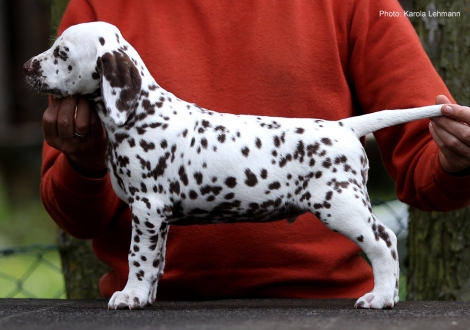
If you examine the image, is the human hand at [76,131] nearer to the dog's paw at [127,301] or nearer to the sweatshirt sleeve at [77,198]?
the sweatshirt sleeve at [77,198]

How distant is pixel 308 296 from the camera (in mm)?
3289

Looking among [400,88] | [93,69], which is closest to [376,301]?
[400,88]

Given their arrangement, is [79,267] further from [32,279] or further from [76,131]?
[32,279]

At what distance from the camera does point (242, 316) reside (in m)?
2.35

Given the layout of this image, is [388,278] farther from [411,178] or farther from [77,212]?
[77,212]

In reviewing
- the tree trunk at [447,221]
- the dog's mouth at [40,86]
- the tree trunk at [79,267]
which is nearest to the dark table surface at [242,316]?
the dog's mouth at [40,86]

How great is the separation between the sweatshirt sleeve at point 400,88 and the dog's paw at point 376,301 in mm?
624

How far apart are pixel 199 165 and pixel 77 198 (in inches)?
29.7

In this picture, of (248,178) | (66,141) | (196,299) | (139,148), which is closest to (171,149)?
(139,148)

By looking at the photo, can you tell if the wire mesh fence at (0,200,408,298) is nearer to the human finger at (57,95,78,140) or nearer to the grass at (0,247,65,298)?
the grass at (0,247,65,298)

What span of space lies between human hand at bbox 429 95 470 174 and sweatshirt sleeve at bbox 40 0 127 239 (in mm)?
1379

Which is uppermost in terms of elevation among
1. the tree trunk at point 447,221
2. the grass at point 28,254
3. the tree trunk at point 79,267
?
the tree trunk at point 447,221

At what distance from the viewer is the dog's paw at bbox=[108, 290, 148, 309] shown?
2.61 m

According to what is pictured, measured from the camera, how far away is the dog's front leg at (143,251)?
8.61 feet
